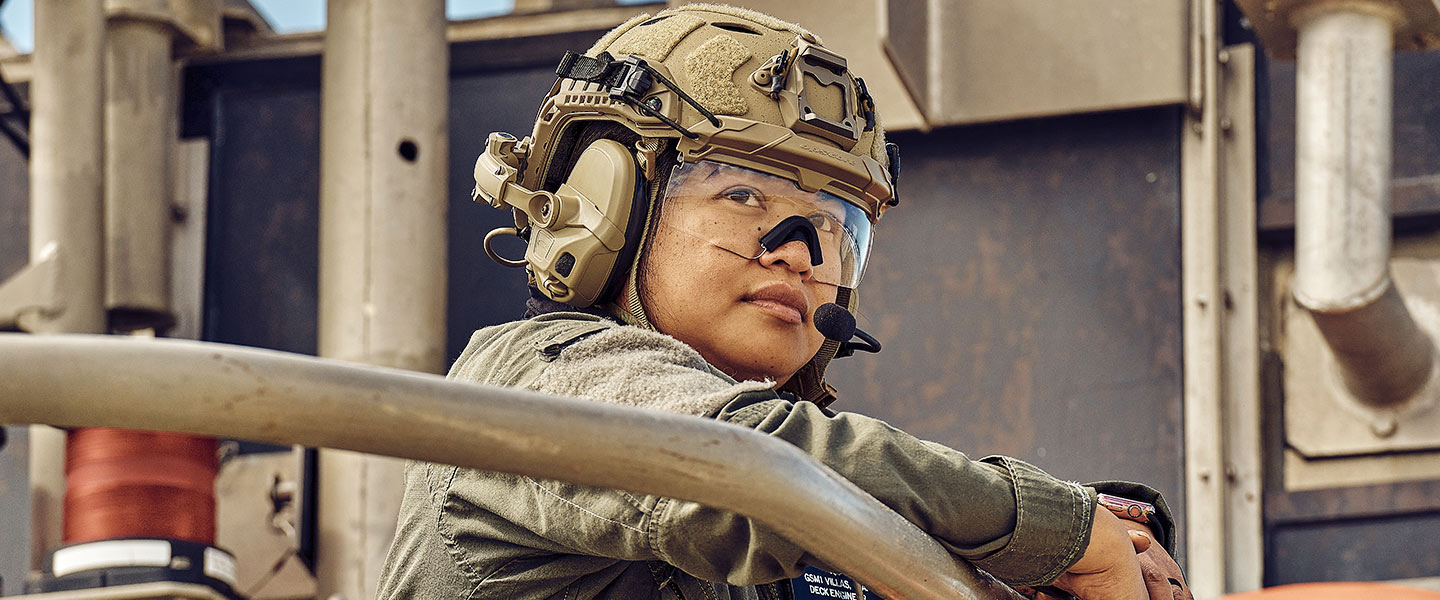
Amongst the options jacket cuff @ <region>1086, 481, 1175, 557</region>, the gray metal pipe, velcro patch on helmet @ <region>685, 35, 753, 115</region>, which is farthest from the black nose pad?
the gray metal pipe

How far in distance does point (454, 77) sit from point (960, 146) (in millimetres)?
1892

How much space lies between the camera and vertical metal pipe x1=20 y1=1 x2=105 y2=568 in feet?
20.4

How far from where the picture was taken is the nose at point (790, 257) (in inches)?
93.7

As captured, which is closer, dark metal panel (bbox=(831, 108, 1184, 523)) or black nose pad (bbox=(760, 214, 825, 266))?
black nose pad (bbox=(760, 214, 825, 266))

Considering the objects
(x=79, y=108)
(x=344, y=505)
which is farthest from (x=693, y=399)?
(x=79, y=108)

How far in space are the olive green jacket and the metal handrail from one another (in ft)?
0.57

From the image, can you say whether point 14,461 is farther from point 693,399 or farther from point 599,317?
point 693,399

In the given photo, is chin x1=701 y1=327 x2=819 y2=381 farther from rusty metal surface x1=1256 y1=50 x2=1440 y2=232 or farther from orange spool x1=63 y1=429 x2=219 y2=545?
rusty metal surface x1=1256 y1=50 x2=1440 y2=232

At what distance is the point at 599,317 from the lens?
2322 mm

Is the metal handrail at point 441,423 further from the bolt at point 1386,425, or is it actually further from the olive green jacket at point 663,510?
the bolt at point 1386,425

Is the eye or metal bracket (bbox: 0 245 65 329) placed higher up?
the eye

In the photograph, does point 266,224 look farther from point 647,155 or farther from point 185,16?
point 647,155

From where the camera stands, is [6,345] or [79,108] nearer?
[6,345]

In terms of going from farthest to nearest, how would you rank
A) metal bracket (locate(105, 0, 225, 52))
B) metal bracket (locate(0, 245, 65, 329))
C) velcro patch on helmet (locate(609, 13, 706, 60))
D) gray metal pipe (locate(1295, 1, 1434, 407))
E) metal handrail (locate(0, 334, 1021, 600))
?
metal bracket (locate(105, 0, 225, 52))
metal bracket (locate(0, 245, 65, 329))
gray metal pipe (locate(1295, 1, 1434, 407))
velcro patch on helmet (locate(609, 13, 706, 60))
metal handrail (locate(0, 334, 1021, 600))
